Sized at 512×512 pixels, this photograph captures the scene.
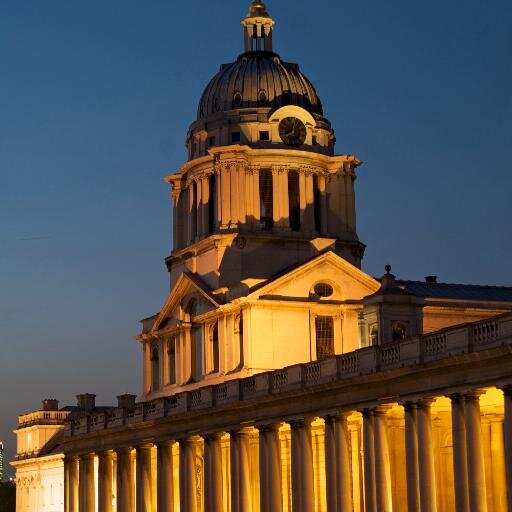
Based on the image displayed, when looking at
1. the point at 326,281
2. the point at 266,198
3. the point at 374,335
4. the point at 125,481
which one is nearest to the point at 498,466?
the point at 374,335

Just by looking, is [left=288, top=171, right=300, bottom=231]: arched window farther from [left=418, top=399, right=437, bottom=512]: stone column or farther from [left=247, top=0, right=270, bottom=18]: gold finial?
[left=418, top=399, right=437, bottom=512]: stone column

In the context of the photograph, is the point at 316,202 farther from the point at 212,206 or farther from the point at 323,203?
the point at 212,206

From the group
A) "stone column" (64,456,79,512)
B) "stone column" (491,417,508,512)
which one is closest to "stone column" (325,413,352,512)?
"stone column" (491,417,508,512)

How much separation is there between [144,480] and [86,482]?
13012 mm

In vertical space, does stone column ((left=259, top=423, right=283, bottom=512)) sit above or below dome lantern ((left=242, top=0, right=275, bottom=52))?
below

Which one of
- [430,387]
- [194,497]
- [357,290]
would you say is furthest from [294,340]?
[430,387]

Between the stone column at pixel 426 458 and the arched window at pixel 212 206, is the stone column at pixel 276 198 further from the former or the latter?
the stone column at pixel 426 458

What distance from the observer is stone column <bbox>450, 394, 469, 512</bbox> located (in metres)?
68.5

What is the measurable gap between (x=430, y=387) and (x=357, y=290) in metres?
38.8

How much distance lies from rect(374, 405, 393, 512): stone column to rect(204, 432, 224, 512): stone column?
2096 cm

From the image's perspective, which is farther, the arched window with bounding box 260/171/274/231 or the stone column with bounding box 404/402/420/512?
the arched window with bounding box 260/171/274/231

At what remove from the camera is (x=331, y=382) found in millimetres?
80188

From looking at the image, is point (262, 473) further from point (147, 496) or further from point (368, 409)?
point (147, 496)

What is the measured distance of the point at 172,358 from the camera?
118500 mm
